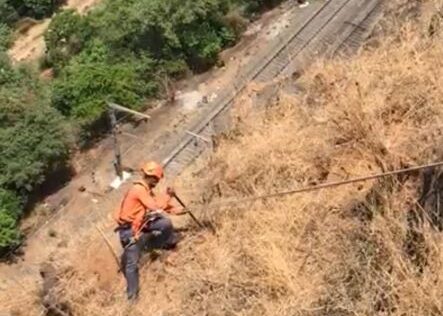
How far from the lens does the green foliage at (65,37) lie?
1027 inches

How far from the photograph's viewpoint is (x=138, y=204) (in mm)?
8383

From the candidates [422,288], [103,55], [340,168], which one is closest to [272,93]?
[340,168]

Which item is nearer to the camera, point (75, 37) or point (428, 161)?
point (428, 161)

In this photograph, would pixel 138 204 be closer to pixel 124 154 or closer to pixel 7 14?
pixel 124 154

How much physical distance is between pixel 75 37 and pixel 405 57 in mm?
17834

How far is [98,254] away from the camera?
32.6 feet

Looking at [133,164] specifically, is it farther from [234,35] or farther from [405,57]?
[405,57]

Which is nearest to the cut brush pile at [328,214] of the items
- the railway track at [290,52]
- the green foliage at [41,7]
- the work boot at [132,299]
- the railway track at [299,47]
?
the work boot at [132,299]

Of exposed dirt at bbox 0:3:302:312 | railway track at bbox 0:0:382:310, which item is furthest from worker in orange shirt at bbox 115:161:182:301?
exposed dirt at bbox 0:3:302:312

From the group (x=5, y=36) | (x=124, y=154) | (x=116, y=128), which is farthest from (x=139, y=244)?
(x=5, y=36)

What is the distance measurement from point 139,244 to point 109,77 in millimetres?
13491

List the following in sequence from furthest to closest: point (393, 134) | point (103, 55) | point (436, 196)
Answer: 1. point (103, 55)
2. point (393, 134)
3. point (436, 196)

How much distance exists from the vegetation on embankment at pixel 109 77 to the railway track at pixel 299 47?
228 cm

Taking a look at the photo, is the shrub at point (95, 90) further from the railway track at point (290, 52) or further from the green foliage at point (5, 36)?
the green foliage at point (5, 36)
